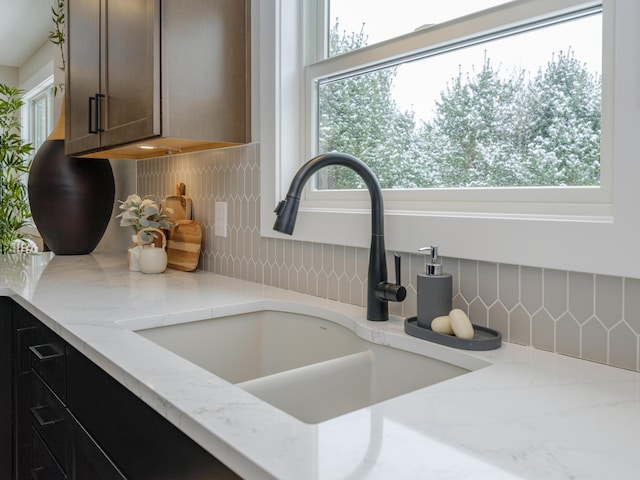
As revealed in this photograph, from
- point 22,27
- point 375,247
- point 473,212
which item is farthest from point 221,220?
point 22,27

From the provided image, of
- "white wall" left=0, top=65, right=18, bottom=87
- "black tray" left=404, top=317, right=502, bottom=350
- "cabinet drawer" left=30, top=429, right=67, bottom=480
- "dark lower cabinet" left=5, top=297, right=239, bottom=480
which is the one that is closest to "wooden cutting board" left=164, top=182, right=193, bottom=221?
"dark lower cabinet" left=5, top=297, right=239, bottom=480

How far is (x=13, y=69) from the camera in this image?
19.6 ft

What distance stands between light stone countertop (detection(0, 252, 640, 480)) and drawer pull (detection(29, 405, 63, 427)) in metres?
0.26

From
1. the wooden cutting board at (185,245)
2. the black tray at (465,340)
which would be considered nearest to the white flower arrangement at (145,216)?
the wooden cutting board at (185,245)

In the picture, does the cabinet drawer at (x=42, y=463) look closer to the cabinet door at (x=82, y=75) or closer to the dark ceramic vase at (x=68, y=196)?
the cabinet door at (x=82, y=75)

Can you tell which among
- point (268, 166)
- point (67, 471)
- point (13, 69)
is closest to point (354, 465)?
point (67, 471)

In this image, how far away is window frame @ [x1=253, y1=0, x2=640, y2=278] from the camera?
2.91ft

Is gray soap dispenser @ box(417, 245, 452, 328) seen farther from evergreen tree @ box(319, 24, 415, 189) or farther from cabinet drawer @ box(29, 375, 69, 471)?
cabinet drawer @ box(29, 375, 69, 471)

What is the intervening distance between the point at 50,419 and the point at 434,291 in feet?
3.33

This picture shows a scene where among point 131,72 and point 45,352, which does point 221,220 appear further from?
point 45,352

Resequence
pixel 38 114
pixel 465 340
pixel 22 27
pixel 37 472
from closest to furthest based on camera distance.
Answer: pixel 465 340 → pixel 37 472 → pixel 22 27 → pixel 38 114

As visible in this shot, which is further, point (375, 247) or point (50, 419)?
point (50, 419)

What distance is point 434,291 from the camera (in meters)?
1.09

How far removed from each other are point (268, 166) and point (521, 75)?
821 millimetres
